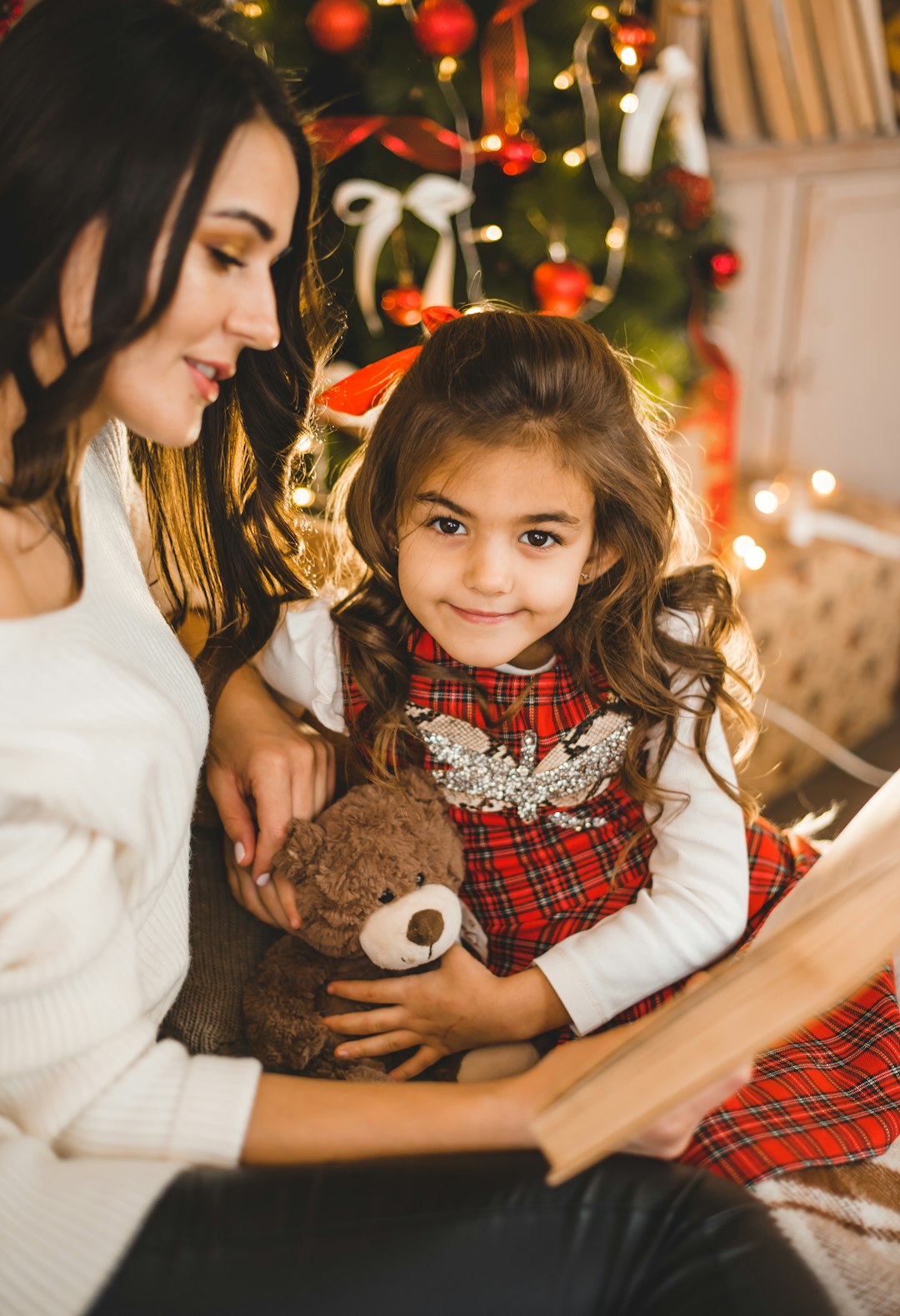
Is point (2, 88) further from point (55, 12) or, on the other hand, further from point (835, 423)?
point (835, 423)

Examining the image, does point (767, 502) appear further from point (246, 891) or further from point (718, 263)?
point (246, 891)

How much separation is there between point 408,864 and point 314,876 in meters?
0.08

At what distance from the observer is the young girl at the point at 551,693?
2.79ft

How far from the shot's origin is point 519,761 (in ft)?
3.15

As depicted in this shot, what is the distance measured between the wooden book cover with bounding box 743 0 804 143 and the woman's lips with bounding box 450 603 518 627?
81.1 inches

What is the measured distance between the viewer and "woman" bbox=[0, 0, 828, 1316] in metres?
0.56

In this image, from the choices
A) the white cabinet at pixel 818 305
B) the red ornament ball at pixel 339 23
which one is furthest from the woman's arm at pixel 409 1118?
the white cabinet at pixel 818 305

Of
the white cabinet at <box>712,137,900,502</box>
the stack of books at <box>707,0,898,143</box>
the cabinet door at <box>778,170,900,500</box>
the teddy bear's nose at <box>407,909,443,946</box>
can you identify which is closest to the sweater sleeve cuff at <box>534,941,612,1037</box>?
the teddy bear's nose at <box>407,909,443,946</box>

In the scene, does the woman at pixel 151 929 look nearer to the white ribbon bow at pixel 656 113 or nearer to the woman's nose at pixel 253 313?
the woman's nose at pixel 253 313

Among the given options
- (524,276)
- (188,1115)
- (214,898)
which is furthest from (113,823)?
(524,276)

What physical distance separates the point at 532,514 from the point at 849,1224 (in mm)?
588

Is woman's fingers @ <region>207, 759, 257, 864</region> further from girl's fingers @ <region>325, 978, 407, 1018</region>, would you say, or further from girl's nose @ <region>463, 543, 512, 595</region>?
girl's nose @ <region>463, 543, 512, 595</region>

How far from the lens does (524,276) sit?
5.88 feet

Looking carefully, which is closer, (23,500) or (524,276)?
(23,500)
